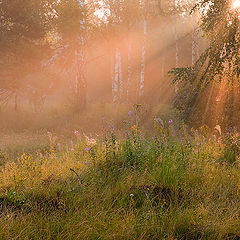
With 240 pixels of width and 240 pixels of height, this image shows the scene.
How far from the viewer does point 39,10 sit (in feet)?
41.8

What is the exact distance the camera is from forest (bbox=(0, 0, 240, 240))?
2.83 metres

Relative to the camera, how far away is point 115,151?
5160 millimetres

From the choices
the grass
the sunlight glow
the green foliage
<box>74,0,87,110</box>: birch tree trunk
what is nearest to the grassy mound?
the grass

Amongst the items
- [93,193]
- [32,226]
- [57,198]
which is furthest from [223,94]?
[32,226]

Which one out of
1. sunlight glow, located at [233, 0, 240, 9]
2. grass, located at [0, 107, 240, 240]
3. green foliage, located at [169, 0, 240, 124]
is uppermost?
sunlight glow, located at [233, 0, 240, 9]

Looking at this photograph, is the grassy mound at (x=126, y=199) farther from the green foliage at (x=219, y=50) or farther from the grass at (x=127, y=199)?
the green foliage at (x=219, y=50)

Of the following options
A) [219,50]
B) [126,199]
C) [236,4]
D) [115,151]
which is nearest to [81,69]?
[219,50]

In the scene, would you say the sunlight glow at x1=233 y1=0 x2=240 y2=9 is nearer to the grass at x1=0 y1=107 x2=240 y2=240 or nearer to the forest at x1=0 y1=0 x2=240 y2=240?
the forest at x1=0 y1=0 x2=240 y2=240

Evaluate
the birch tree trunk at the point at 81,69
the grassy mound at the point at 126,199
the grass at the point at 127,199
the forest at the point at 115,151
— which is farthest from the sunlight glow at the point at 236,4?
the birch tree trunk at the point at 81,69

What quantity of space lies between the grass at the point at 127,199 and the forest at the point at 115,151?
20mm

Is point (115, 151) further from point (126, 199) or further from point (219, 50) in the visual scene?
point (219, 50)

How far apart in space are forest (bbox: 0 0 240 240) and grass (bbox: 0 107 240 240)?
20 millimetres

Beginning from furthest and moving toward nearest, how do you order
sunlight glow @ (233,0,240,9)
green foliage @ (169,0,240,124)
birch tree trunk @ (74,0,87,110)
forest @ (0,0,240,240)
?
birch tree trunk @ (74,0,87,110), green foliage @ (169,0,240,124), sunlight glow @ (233,0,240,9), forest @ (0,0,240,240)

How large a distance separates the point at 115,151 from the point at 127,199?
181 centimetres
